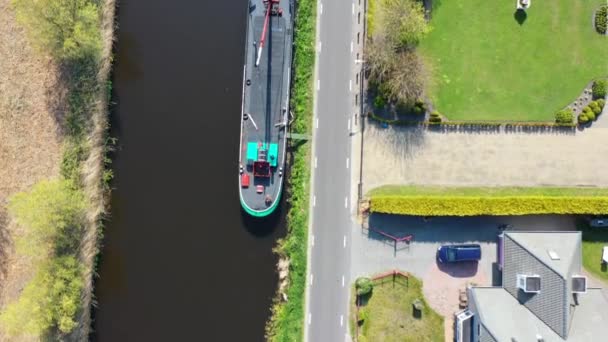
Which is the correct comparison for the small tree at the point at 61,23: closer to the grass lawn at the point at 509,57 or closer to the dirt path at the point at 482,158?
the dirt path at the point at 482,158

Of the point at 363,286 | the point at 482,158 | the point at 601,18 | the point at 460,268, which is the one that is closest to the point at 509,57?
the point at 601,18

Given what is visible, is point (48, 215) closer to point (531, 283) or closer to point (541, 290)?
point (531, 283)

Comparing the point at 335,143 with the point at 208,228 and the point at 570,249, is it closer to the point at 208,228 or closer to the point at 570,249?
the point at 208,228

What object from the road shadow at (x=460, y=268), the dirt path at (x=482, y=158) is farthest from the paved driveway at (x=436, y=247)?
the dirt path at (x=482, y=158)

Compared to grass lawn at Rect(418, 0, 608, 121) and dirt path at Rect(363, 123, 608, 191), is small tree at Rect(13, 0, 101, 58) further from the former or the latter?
grass lawn at Rect(418, 0, 608, 121)

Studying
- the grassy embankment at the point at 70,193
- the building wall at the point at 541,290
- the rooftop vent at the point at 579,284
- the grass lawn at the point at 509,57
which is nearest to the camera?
the building wall at the point at 541,290
